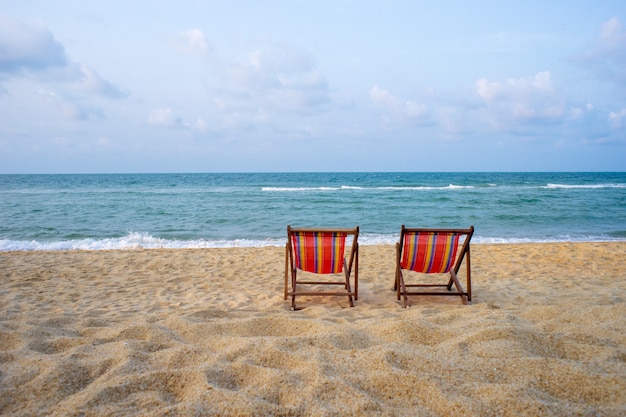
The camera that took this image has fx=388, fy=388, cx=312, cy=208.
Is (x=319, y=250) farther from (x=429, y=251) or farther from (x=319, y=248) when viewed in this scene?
(x=429, y=251)

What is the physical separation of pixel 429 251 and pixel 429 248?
38mm

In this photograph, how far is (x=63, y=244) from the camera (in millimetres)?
9891

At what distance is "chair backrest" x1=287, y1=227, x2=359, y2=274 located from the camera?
4457mm

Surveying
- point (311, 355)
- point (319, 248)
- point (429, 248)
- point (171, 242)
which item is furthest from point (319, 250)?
point (171, 242)

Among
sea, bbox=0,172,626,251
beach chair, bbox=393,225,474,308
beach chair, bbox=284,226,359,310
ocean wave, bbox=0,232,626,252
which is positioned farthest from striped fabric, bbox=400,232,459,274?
sea, bbox=0,172,626,251

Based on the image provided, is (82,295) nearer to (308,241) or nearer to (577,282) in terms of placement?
(308,241)

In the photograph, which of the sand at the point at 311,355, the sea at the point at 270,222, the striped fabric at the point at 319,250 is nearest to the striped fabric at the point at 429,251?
the sand at the point at 311,355

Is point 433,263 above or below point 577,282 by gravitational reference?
above

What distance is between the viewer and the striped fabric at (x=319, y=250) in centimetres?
448

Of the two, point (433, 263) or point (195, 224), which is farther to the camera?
point (195, 224)

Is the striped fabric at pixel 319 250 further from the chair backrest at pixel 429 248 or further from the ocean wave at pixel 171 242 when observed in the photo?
the ocean wave at pixel 171 242

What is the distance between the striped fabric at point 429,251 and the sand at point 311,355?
452 millimetres

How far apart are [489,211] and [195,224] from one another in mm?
11700

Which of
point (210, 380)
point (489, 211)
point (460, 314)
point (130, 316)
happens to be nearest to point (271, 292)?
point (130, 316)
